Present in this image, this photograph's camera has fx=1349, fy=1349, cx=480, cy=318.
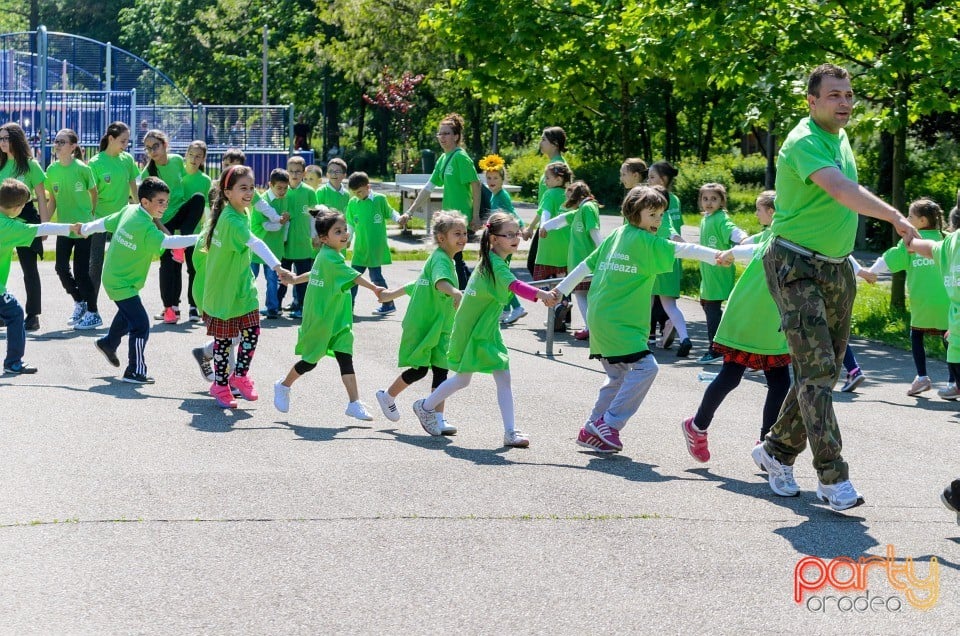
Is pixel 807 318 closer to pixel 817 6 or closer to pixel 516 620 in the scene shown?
pixel 516 620

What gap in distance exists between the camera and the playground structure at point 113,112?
91.5ft

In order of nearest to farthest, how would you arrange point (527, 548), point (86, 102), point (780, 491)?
point (527, 548) < point (780, 491) < point (86, 102)

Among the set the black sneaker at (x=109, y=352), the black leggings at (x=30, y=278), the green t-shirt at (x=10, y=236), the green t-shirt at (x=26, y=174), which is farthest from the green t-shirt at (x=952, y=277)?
the green t-shirt at (x=26, y=174)

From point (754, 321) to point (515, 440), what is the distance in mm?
1623

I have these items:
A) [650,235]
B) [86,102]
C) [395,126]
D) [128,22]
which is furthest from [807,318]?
[128,22]

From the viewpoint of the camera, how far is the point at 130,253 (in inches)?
394

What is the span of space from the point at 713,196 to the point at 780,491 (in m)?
5.19

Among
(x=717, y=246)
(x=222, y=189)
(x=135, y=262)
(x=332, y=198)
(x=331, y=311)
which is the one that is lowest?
(x=331, y=311)

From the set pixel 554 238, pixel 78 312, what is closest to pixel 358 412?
pixel 554 238

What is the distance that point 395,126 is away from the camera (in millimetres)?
51500

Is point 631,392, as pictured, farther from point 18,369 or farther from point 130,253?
point 18,369

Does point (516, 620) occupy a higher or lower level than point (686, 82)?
lower

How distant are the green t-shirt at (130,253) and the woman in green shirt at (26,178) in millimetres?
2972

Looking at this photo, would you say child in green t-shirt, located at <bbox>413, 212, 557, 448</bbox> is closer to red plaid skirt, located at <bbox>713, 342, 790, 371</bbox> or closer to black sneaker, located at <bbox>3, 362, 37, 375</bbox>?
red plaid skirt, located at <bbox>713, 342, 790, 371</bbox>
